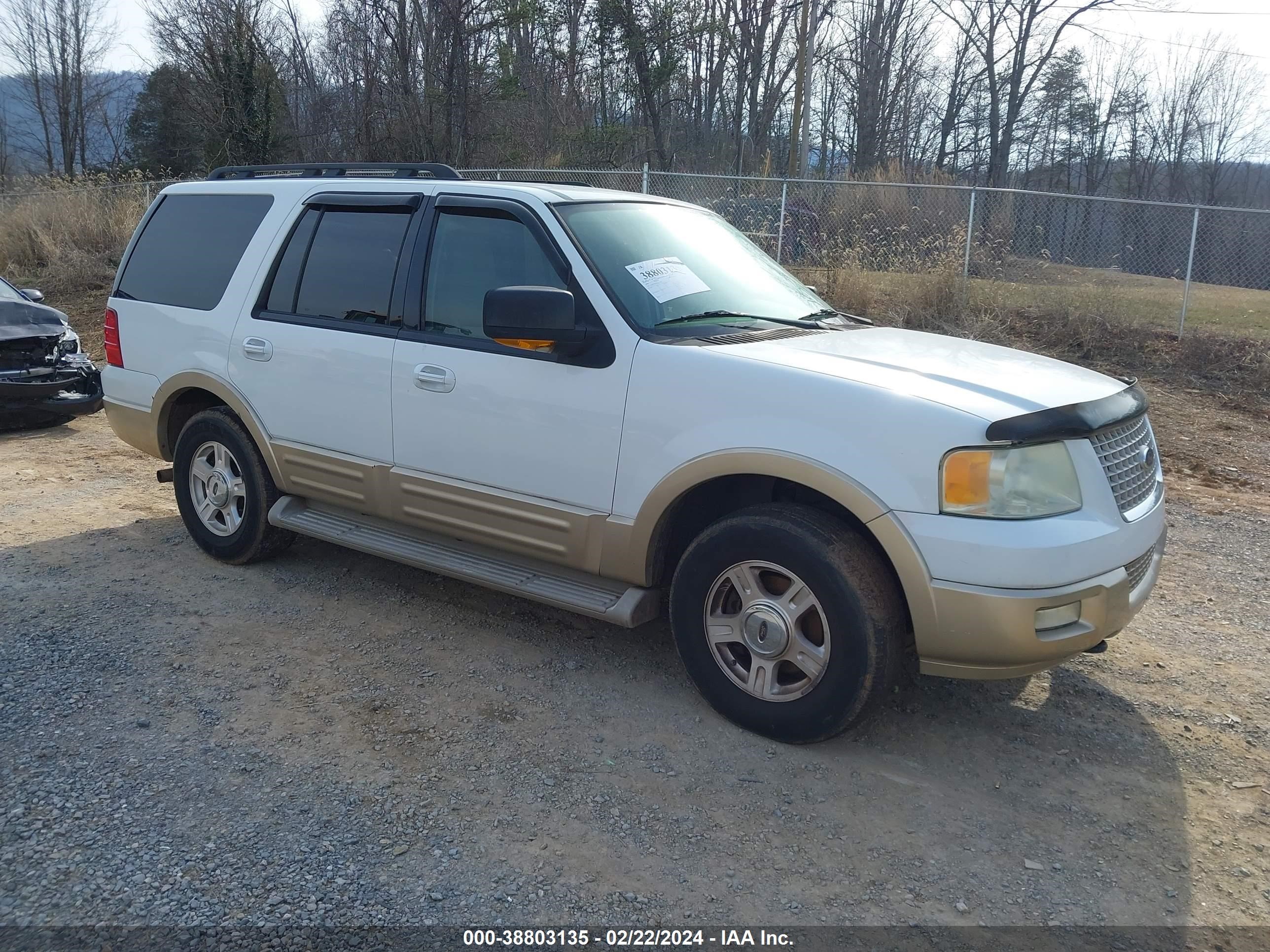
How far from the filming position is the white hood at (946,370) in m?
3.46

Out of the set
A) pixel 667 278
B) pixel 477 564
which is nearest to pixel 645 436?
pixel 667 278

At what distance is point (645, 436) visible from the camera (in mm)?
3883

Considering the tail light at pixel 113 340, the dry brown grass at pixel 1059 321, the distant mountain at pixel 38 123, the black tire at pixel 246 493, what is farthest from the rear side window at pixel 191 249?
the distant mountain at pixel 38 123

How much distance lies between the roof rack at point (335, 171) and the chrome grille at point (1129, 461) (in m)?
3.07

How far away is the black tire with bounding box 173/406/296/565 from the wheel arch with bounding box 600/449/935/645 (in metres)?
2.22

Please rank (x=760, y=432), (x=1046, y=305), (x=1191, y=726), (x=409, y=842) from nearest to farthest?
1. (x=409, y=842)
2. (x=760, y=432)
3. (x=1191, y=726)
4. (x=1046, y=305)

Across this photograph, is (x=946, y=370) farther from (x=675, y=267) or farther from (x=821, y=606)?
(x=675, y=267)

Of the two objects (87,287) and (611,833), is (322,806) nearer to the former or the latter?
(611,833)

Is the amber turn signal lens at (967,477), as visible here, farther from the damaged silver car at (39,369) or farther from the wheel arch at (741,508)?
the damaged silver car at (39,369)

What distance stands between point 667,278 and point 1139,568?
2132 millimetres

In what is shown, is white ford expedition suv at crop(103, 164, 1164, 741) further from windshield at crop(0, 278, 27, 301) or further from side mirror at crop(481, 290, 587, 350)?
windshield at crop(0, 278, 27, 301)

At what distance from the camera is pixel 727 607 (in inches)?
152

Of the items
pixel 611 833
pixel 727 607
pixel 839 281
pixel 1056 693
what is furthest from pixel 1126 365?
pixel 611 833

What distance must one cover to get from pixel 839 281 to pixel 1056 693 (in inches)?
387
